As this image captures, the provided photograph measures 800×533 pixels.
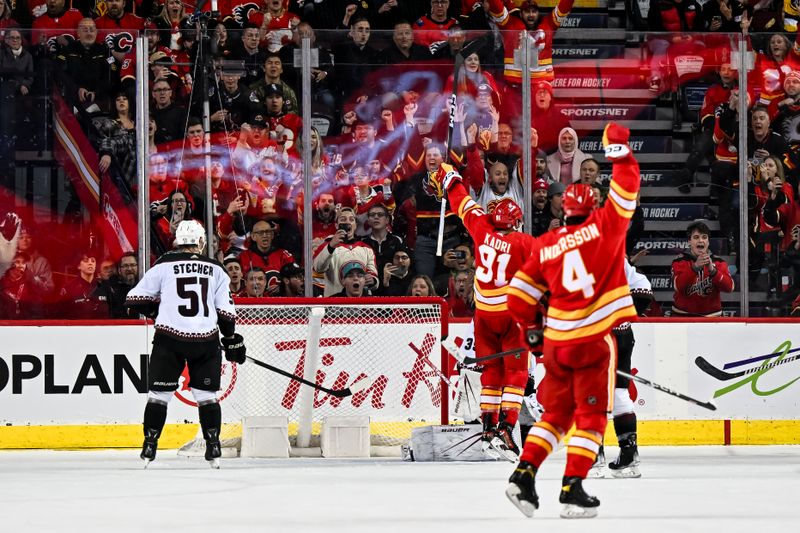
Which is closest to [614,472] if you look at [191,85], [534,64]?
[534,64]

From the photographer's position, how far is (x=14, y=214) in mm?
8594

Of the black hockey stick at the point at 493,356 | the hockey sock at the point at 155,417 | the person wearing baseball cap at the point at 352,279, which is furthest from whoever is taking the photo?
the person wearing baseball cap at the point at 352,279

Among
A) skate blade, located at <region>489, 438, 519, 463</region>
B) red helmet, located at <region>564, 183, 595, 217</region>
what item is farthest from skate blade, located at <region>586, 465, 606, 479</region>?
red helmet, located at <region>564, 183, 595, 217</region>

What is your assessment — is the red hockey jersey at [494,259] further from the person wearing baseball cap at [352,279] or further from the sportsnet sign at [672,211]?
the sportsnet sign at [672,211]

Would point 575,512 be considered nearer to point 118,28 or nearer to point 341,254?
point 341,254

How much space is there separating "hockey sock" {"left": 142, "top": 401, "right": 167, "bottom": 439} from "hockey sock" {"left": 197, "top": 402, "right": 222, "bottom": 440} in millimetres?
205

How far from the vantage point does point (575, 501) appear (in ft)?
17.1

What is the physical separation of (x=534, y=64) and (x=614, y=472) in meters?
2.97

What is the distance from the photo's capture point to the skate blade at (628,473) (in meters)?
6.98

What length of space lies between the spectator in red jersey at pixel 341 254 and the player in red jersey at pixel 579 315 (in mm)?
3464

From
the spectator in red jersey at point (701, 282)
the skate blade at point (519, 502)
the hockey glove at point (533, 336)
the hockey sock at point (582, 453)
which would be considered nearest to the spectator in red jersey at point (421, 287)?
the spectator in red jersey at point (701, 282)

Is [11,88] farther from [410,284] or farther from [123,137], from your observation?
[410,284]

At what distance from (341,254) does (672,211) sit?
2074 millimetres

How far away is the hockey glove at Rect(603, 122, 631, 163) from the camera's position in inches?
212
